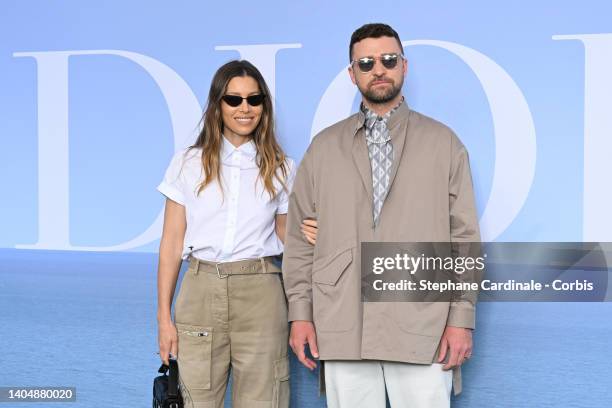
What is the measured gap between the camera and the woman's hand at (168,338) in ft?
9.46

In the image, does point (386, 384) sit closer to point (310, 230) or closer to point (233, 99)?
point (310, 230)

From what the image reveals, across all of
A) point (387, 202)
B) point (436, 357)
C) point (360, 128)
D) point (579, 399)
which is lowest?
point (579, 399)

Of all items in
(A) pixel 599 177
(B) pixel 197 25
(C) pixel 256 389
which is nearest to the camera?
(C) pixel 256 389

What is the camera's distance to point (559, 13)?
3.12 metres

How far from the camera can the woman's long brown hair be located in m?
2.88

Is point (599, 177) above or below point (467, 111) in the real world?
below

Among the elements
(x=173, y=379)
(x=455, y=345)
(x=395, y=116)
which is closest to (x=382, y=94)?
(x=395, y=116)

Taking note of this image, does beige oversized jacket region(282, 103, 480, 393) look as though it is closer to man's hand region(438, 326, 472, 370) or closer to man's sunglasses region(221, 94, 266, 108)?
man's hand region(438, 326, 472, 370)

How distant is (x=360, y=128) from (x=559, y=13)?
975 millimetres

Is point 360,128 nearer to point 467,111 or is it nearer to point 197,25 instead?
point 467,111

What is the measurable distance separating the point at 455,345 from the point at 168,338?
3.25 feet

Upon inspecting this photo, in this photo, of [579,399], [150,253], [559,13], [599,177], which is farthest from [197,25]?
[579,399]

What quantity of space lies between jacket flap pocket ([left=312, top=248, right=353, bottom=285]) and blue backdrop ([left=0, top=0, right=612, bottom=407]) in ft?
2.45

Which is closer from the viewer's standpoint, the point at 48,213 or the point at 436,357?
the point at 436,357
